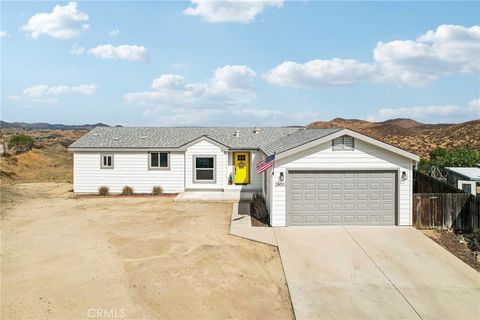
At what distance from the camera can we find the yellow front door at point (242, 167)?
2127cm

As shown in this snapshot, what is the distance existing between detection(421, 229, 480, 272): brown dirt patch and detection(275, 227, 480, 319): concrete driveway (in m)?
0.35

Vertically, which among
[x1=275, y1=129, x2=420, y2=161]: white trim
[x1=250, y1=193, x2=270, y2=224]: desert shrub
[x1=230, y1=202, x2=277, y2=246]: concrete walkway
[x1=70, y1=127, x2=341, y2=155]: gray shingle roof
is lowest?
[x1=230, y1=202, x2=277, y2=246]: concrete walkway

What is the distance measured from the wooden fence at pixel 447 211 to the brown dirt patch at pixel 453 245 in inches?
16.0

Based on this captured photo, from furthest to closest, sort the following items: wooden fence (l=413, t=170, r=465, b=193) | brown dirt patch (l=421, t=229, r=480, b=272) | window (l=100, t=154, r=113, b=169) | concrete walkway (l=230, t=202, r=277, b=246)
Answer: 1. window (l=100, t=154, r=113, b=169)
2. wooden fence (l=413, t=170, r=465, b=193)
3. concrete walkway (l=230, t=202, r=277, b=246)
4. brown dirt patch (l=421, t=229, r=480, b=272)

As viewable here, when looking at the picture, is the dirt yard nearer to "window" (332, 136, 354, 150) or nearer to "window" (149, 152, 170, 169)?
"window" (332, 136, 354, 150)

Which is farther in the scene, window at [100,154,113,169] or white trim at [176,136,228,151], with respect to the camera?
window at [100,154,113,169]

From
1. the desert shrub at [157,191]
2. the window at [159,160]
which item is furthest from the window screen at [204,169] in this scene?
the desert shrub at [157,191]

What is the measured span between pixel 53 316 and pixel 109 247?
424cm

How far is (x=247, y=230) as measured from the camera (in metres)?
13.1

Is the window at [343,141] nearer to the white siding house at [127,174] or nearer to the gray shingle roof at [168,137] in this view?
the gray shingle roof at [168,137]

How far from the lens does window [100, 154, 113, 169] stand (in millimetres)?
21406

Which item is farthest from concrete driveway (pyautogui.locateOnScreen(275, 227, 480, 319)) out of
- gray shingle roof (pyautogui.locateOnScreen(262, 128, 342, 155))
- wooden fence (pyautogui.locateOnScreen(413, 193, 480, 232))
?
gray shingle roof (pyautogui.locateOnScreen(262, 128, 342, 155))

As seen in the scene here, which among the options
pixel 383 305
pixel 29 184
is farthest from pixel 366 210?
pixel 29 184

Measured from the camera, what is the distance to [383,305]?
25.1 feet
